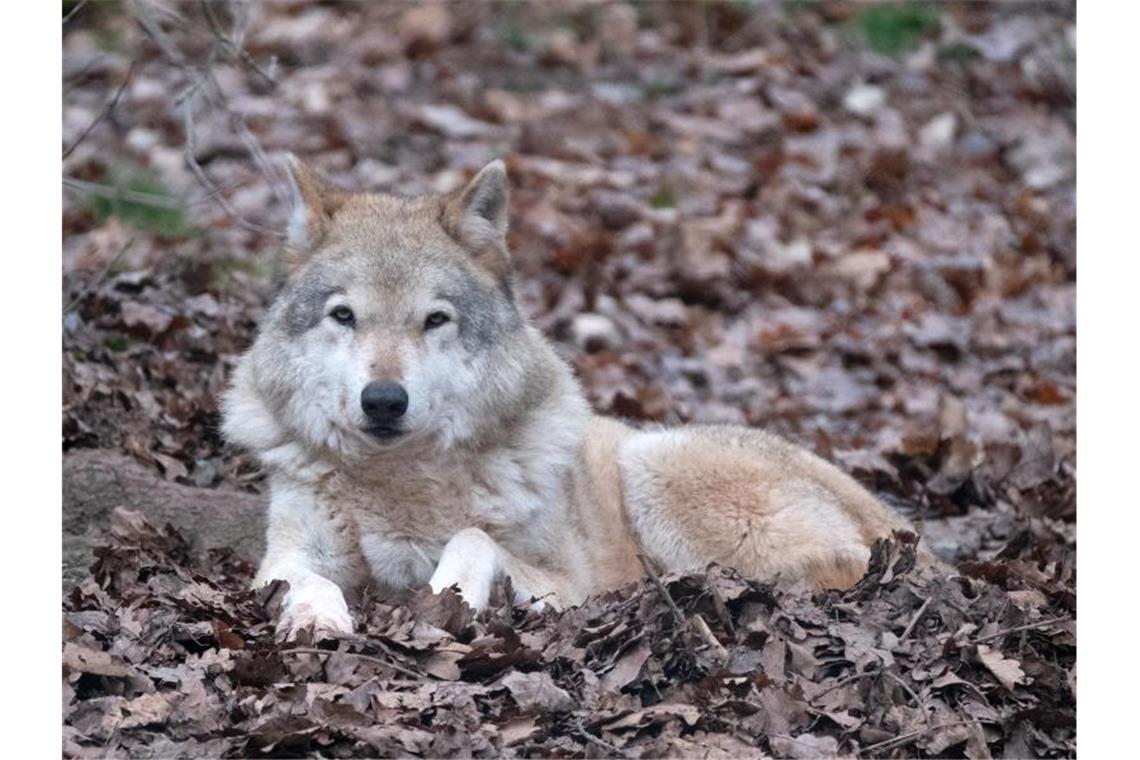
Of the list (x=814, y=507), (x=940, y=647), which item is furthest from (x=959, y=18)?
(x=940, y=647)

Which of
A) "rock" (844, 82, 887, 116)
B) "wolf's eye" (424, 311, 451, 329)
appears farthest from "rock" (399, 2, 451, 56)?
"wolf's eye" (424, 311, 451, 329)

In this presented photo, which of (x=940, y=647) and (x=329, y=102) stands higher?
(x=329, y=102)

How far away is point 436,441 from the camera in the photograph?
6309mm

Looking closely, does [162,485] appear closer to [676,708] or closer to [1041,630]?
[676,708]

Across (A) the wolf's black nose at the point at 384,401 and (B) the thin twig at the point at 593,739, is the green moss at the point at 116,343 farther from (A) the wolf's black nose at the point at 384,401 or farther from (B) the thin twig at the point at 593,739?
(B) the thin twig at the point at 593,739

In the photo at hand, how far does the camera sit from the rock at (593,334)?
1177 cm

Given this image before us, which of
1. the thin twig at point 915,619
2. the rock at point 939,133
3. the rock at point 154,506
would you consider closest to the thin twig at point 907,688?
the thin twig at point 915,619

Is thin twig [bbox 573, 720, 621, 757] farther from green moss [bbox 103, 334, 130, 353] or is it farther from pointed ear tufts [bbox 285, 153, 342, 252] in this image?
green moss [bbox 103, 334, 130, 353]

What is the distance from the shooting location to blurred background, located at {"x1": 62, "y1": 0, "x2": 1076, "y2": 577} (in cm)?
875

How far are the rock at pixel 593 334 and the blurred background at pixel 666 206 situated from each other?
40 millimetres

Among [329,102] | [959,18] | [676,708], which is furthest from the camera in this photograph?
[959,18]

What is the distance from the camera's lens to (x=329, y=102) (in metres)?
15.5

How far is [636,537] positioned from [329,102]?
9.59m

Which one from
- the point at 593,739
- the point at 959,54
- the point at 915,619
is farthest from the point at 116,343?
the point at 959,54
